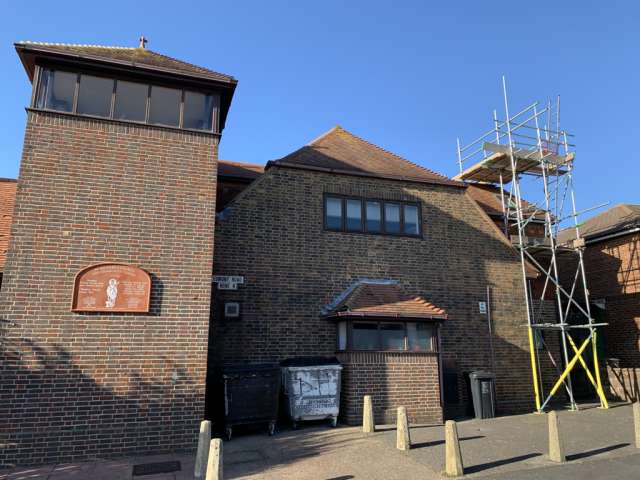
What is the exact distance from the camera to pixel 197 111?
10.2m

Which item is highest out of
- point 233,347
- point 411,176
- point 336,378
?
point 411,176

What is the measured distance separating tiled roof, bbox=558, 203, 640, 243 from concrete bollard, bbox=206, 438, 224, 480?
1666cm

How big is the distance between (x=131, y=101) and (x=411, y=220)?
796 centimetres

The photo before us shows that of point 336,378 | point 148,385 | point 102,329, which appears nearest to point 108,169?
point 102,329

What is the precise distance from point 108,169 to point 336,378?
21.4ft

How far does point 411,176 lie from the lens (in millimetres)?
13930

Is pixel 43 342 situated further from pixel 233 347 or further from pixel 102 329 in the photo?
pixel 233 347

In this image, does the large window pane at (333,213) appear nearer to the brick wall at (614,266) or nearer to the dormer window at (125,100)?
the dormer window at (125,100)

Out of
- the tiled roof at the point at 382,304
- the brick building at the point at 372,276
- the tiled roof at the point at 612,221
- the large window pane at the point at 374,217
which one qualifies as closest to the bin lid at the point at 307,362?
the brick building at the point at 372,276

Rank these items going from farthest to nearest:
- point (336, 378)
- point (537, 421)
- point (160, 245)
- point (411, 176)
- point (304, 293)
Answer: point (411, 176), point (304, 293), point (537, 421), point (336, 378), point (160, 245)

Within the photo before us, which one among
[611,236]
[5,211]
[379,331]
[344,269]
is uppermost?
[611,236]

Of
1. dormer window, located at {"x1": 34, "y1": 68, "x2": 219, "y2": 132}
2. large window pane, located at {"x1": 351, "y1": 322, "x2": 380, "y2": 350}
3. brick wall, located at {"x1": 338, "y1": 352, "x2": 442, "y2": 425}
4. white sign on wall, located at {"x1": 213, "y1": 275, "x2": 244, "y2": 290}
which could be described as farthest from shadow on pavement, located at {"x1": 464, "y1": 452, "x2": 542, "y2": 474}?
dormer window, located at {"x1": 34, "y1": 68, "x2": 219, "y2": 132}

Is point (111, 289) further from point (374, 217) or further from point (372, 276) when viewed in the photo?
point (374, 217)

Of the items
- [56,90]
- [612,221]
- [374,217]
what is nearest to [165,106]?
[56,90]
